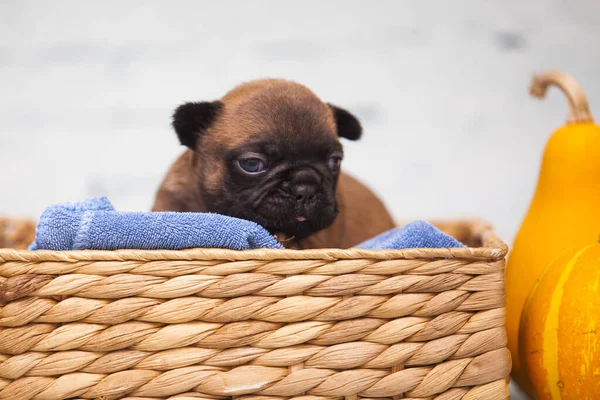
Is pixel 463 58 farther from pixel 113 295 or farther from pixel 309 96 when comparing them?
pixel 113 295

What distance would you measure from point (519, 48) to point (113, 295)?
84.1 inches

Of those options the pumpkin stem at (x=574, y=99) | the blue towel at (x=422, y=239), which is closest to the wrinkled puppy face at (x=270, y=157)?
the blue towel at (x=422, y=239)

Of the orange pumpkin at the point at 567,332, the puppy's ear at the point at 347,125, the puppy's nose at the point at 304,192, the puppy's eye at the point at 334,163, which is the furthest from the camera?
the puppy's ear at the point at 347,125

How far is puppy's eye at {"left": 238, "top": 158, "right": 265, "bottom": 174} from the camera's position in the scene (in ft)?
4.25

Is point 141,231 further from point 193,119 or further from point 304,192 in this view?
point 193,119

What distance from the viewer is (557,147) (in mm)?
1417

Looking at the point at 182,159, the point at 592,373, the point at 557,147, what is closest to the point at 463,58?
the point at 557,147

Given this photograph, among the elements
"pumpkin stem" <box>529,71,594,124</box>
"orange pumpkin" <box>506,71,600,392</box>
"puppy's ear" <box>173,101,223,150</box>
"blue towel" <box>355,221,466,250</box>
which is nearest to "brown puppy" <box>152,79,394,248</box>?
"puppy's ear" <box>173,101,223,150</box>

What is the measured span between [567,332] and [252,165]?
69 centimetres

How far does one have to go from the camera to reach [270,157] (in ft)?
4.23

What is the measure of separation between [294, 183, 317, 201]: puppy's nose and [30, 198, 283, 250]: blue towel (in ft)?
0.94

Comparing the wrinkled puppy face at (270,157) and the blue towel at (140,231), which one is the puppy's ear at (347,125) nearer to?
the wrinkled puppy face at (270,157)

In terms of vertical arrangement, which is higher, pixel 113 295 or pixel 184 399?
pixel 113 295

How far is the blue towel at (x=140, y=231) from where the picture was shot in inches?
37.7
